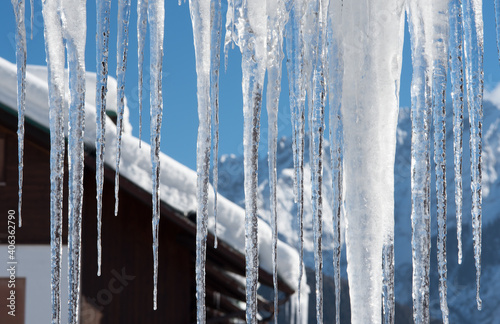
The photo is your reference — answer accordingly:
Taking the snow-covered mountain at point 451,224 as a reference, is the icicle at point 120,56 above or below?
below

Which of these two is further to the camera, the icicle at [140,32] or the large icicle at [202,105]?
the icicle at [140,32]

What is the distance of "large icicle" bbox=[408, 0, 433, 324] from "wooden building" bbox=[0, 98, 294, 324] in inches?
162

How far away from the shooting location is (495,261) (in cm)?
10244

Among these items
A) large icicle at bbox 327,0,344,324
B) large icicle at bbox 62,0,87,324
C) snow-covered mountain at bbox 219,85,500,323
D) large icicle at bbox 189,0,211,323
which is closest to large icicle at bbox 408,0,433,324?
large icicle at bbox 327,0,344,324

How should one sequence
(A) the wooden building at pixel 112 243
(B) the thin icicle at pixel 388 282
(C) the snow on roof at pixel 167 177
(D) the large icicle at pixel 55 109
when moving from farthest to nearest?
(A) the wooden building at pixel 112 243
(C) the snow on roof at pixel 167 177
(D) the large icicle at pixel 55 109
(B) the thin icicle at pixel 388 282

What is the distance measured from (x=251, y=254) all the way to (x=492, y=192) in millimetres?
121991

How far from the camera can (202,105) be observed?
1.96 m

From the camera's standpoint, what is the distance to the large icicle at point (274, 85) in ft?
6.07

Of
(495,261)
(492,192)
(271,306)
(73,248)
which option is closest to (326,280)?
(271,306)

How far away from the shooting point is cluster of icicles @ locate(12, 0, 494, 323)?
1.62 metres

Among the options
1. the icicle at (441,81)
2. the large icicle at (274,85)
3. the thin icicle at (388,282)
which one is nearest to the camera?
the thin icicle at (388,282)

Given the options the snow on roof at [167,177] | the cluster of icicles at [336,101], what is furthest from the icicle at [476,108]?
the snow on roof at [167,177]

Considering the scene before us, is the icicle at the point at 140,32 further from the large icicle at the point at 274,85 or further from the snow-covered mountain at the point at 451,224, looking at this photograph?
the snow-covered mountain at the point at 451,224

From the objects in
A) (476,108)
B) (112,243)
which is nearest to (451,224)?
(112,243)
